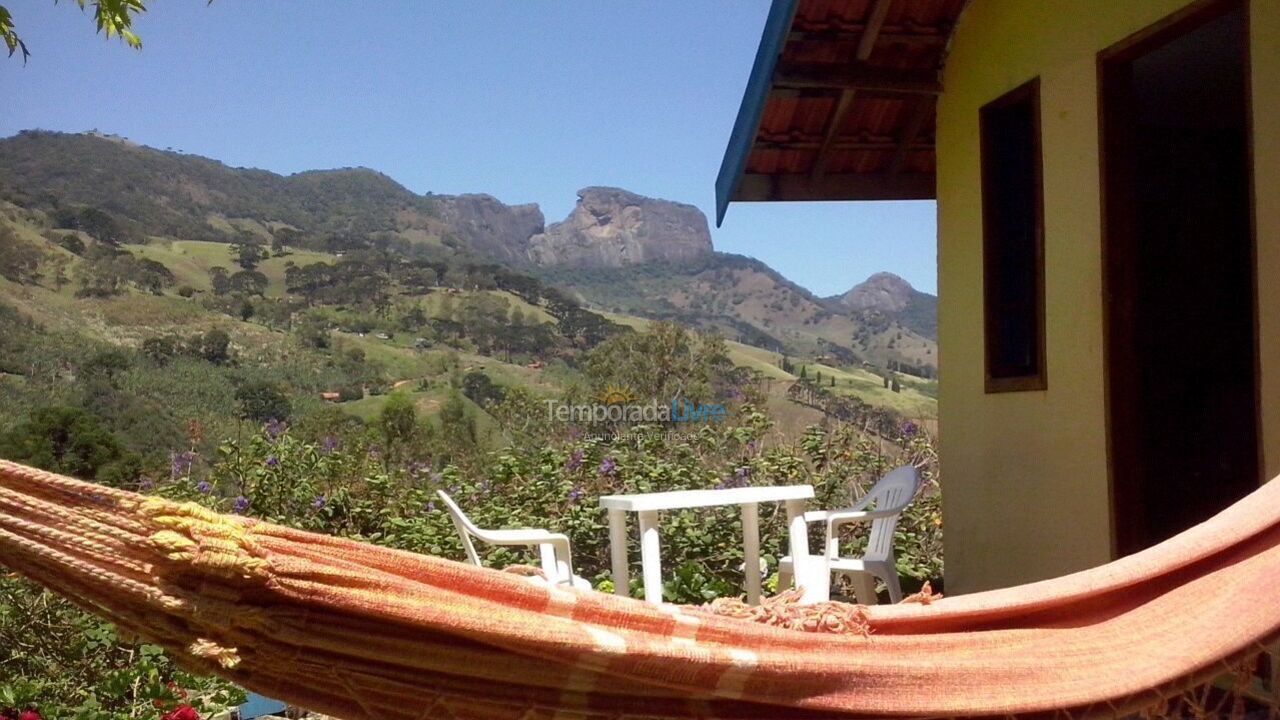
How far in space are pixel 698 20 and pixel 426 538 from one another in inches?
1067

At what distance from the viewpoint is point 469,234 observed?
1864 inches

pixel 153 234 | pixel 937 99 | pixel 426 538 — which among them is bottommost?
pixel 426 538

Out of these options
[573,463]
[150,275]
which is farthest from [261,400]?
[150,275]

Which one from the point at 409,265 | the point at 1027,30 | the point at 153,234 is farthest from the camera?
the point at 409,265

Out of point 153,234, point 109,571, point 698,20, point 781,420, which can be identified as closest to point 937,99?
point 781,420

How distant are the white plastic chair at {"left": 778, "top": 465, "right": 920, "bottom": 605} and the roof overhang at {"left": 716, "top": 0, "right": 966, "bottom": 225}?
159 centimetres

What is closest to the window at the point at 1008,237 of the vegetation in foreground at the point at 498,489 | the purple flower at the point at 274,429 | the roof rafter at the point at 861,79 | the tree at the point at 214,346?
the roof rafter at the point at 861,79

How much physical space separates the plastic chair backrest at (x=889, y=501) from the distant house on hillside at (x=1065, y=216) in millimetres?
273

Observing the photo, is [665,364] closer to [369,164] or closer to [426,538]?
[426,538]

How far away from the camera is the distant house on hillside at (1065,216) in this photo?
386 cm

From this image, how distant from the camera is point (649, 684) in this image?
1757 millimetres

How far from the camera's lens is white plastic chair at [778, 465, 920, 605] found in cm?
454

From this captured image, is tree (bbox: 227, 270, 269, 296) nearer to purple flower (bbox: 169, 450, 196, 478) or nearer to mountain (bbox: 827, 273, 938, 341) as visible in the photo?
purple flower (bbox: 169, 450, 196, 478)

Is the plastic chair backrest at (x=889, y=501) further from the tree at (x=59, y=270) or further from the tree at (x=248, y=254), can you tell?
the tree at (x=248, y=254)
